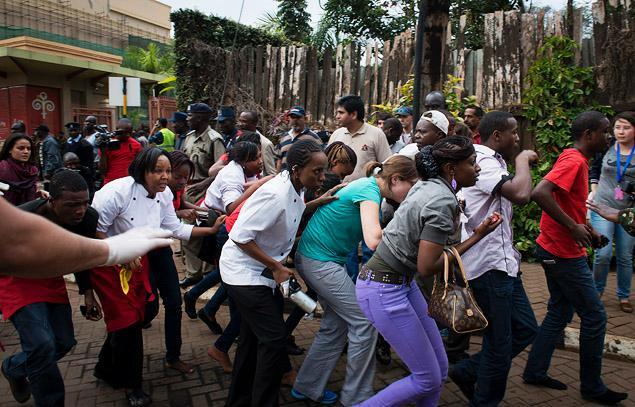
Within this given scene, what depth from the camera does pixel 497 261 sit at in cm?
306

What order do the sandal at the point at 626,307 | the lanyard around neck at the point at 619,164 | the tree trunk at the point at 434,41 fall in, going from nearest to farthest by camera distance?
the lanyard around neck at the point at 619,164, the sandal at the point at 626,307, the tree trunk at the point at 434,41

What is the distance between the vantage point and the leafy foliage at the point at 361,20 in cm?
1450

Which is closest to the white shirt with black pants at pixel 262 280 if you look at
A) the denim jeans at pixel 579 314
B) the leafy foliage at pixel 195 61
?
the denim jeans at pixel 579 314

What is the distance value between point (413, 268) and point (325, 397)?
1.34 meters

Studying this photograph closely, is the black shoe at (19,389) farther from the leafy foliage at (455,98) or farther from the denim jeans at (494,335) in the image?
the leafy foliage at (455,98)

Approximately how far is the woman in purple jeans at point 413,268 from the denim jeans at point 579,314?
104 centimetres

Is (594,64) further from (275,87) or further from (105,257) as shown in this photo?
(105,257)

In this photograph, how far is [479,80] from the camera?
762cm

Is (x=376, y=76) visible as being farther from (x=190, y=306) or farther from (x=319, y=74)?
(x=190, y=306)

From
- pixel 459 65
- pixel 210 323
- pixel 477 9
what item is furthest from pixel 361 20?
pixel 210 323

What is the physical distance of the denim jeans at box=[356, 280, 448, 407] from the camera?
2.78m

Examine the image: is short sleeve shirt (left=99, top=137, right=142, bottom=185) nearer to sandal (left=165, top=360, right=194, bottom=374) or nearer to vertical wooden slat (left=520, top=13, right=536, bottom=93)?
sandal (left=165, top=360, right=194, bottom=374)

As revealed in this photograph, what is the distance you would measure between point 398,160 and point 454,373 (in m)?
1.52

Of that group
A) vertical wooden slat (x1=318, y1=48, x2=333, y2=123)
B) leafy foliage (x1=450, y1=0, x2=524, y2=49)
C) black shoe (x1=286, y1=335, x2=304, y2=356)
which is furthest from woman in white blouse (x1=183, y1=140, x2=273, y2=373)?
leafy foliage (x1=450, y1=0, x2=524, y2=49)
